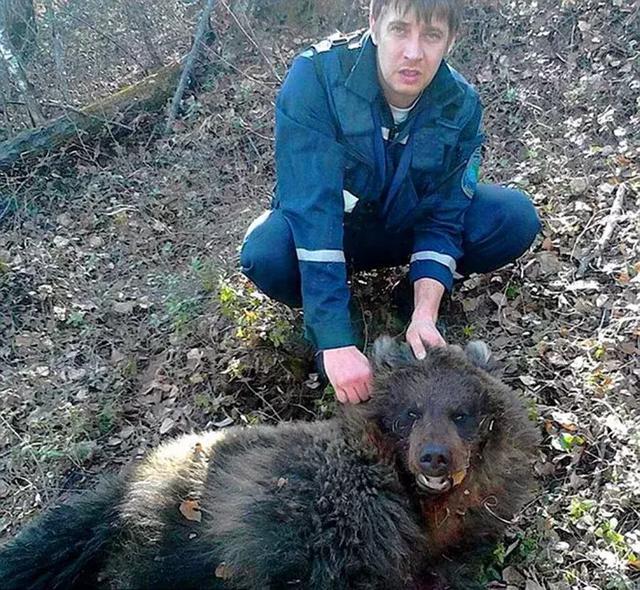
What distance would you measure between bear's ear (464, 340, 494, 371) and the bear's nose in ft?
2.30

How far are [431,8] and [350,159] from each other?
85cm

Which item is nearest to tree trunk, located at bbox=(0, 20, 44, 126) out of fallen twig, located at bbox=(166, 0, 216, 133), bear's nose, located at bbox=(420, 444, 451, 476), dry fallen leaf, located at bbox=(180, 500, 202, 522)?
fallen twig, located at bbox=(166, 0, 216, 133)

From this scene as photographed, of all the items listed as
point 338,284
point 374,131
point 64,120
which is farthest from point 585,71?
point 64,120

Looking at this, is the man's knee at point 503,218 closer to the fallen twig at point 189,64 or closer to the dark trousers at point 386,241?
the dark trousers at point 386,241

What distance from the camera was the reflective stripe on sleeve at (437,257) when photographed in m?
4.15

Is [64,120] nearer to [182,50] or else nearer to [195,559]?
[182,50]

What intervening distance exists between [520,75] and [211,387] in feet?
13.8

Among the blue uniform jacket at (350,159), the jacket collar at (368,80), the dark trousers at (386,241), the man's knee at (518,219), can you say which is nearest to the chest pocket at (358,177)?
the blue uniform jacket at (350,159)

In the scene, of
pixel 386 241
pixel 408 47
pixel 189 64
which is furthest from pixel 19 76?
pixel 408 47

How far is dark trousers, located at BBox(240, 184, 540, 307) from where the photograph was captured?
169 inches

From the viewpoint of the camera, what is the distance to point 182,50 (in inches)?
328

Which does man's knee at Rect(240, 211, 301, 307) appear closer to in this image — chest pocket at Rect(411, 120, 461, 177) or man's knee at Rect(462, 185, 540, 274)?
chest pocket at Rect(411, 120, 461, 177)

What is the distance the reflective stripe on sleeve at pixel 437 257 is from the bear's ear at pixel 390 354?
2.03ft

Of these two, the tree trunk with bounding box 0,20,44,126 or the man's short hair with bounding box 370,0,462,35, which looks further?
the tree trunk with bounding box 0,20,44,126
